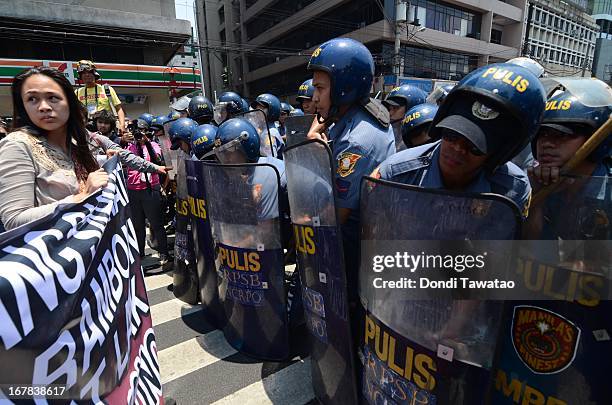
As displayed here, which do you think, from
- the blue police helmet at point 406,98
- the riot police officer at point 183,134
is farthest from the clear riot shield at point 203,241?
the blue police helmet at point 406,98

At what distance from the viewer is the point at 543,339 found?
1383mm

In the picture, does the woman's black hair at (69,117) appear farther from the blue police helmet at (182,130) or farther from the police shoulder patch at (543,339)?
the police shoulder patch at (543,339)

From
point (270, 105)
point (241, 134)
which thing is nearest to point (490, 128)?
point (241, 134)

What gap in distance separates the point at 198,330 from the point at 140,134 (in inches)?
136

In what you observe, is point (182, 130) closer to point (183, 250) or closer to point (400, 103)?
point (183, 250)

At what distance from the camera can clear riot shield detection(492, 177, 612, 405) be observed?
1.22 metres

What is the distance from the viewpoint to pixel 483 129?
1.31 m

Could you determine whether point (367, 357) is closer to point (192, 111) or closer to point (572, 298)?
point (572, 298)

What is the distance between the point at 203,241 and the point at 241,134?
1.13 metres

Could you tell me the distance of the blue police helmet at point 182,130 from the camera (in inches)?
175

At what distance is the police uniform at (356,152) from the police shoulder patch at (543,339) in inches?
37.8

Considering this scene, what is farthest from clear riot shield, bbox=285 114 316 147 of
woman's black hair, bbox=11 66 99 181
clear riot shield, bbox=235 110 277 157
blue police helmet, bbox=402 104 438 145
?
woman's black hair, bbox=11 66 99 181

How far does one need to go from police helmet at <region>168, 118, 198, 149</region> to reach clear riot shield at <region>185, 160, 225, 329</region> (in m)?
1.25

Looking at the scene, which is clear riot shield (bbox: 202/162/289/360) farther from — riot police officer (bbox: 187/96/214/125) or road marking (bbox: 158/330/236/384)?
riot police officer (bbox: 187/96/214/125)
